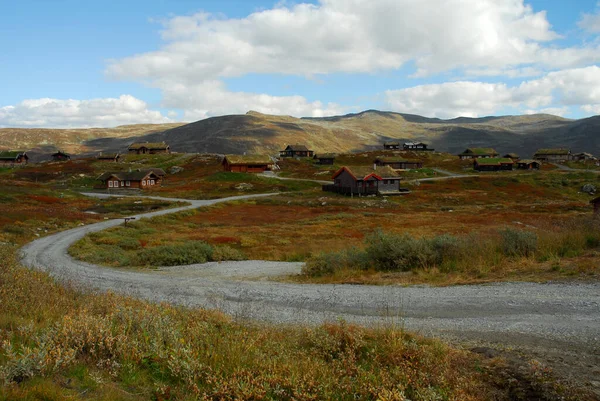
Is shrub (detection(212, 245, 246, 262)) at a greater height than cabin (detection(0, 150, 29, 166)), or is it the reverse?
cabin (detection(0, 150, 29, 166))

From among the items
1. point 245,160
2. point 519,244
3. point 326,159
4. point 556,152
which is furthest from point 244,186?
point 556,152

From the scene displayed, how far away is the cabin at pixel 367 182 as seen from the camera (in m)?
87.5

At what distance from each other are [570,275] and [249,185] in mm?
85617

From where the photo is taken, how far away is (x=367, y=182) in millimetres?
88625

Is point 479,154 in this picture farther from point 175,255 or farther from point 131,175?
point 175,255

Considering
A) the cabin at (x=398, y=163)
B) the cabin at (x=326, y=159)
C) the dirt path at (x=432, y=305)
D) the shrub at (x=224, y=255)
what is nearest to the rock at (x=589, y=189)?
the cabin at (x=398, y=163)

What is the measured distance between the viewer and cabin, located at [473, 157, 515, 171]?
432 feet

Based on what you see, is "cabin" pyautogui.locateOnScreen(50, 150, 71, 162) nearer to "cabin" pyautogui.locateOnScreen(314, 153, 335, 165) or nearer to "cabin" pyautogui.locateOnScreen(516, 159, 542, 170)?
"cabin" pyautogui.locateOnScreen(314, 153, 335, 165)

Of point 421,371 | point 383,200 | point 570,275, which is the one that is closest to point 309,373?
point 421,371

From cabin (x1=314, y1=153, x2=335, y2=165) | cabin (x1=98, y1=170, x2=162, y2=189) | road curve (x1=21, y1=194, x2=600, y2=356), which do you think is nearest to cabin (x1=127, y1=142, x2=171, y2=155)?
cabin (x1=314, y1=153, x2=335, y2=165)

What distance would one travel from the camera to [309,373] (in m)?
6.29

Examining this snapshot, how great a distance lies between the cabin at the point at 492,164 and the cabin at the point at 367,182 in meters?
53.8

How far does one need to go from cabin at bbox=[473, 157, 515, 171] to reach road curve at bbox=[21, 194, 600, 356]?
12835cm

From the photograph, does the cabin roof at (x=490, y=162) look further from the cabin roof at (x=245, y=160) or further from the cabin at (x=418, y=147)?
the cabin roof at (x=245, y=160)
